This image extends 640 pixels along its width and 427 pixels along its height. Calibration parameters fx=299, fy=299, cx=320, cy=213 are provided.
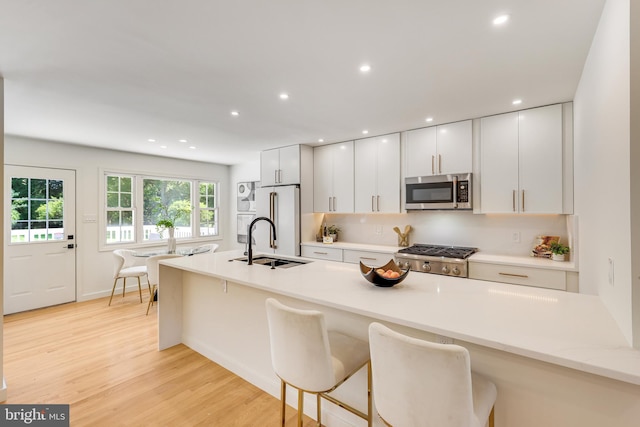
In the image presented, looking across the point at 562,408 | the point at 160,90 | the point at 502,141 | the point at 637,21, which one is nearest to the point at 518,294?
the point at 562,408

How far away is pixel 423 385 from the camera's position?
3.49 feet

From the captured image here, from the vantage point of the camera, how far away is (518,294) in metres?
1.63

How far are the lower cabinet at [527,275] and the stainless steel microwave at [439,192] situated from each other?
70 centimetres

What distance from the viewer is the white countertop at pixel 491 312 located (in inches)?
39.9

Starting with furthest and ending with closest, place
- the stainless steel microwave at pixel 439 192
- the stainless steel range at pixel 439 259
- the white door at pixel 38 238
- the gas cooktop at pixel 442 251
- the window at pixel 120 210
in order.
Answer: the window at pixel 120 210, the white door at pixel 38 238, the stainless steel microwave at pixel 439 192, the gas cooktop at pixel 442 251, the stainless steel range at pixel 439 259

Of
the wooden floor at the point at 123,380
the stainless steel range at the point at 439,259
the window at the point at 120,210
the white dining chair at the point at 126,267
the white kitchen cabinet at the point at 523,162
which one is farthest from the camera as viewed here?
the window at the point at 120,210

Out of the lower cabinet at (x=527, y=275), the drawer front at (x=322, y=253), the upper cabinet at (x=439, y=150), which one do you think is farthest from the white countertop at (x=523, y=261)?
the drawer front at (x=322, y=253)

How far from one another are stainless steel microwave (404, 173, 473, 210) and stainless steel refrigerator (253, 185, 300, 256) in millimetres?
1680

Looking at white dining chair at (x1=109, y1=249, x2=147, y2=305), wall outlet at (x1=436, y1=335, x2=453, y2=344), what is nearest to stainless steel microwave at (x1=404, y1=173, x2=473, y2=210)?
wall outlet at (x1=436, y1=335, x2=453, y2=344)

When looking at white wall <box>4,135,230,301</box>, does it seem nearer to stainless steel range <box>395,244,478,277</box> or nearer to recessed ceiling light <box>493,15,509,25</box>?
stainless steel range <box>395,244,478,277</box>

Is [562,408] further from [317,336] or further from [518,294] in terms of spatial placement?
[317,336]

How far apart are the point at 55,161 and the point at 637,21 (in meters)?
5.96

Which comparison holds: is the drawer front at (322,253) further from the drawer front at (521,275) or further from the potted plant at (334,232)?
the drawer front at (521,275)

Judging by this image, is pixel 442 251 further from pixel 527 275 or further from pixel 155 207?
pixel 155 207
